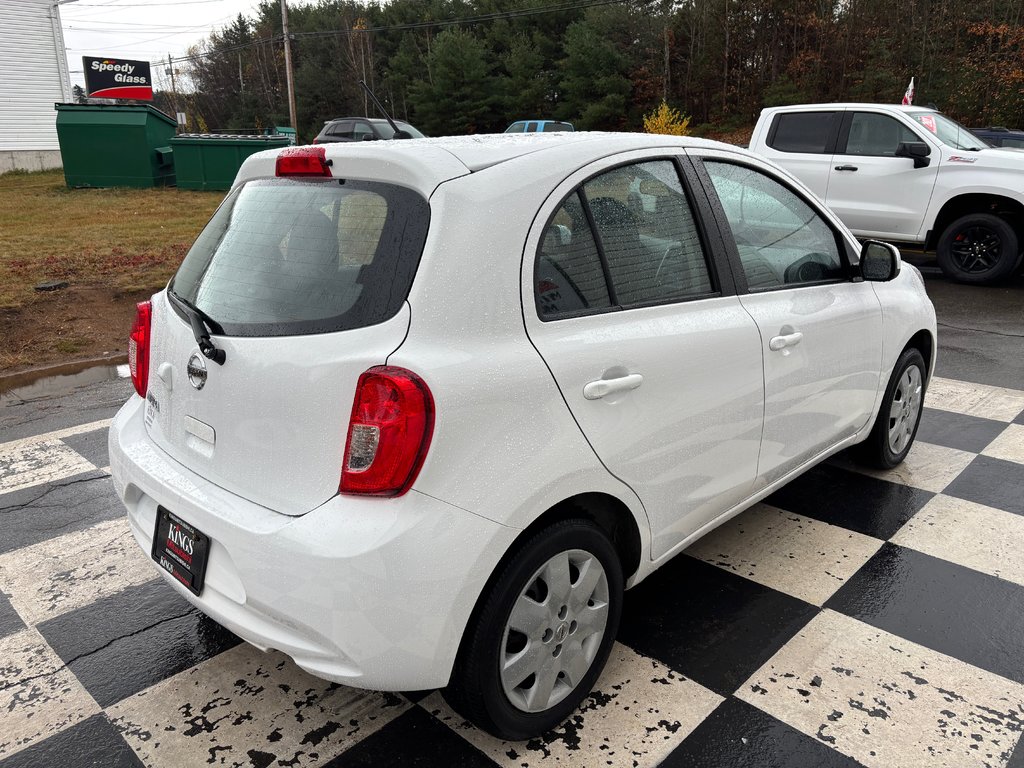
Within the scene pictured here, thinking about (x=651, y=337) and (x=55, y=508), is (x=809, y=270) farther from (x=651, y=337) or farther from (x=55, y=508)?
(x=55, y=508)

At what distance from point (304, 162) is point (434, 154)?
412mm

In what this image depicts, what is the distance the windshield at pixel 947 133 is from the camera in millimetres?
8914

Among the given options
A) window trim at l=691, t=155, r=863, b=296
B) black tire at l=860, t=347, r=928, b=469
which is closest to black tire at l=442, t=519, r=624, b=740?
window trim at l=691, t=155, r=863, b=296

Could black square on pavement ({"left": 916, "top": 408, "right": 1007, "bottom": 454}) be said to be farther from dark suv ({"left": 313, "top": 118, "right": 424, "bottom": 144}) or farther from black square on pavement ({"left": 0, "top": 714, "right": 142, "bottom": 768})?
dark suv ({"left": 313, "top": 118, "right": 424, "bottom": 144})

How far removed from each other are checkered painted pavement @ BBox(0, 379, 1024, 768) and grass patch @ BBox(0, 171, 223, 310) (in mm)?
5830

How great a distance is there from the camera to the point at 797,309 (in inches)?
116

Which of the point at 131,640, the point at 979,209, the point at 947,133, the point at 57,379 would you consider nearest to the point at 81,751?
the point at 131,640

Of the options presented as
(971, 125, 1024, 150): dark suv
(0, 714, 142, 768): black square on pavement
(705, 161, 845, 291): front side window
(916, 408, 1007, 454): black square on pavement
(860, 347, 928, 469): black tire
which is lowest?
(916, 408, 1007, 454): black square on pavement

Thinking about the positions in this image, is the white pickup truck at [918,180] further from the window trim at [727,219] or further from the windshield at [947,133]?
the window trim at [727,219]

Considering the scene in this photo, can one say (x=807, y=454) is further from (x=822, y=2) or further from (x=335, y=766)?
(x=822, y=2)

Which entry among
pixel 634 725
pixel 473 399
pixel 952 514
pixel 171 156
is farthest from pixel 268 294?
pixel 171 156

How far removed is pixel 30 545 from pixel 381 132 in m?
18.9

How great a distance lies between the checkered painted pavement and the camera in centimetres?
221

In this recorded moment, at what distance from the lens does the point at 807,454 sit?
321cm
